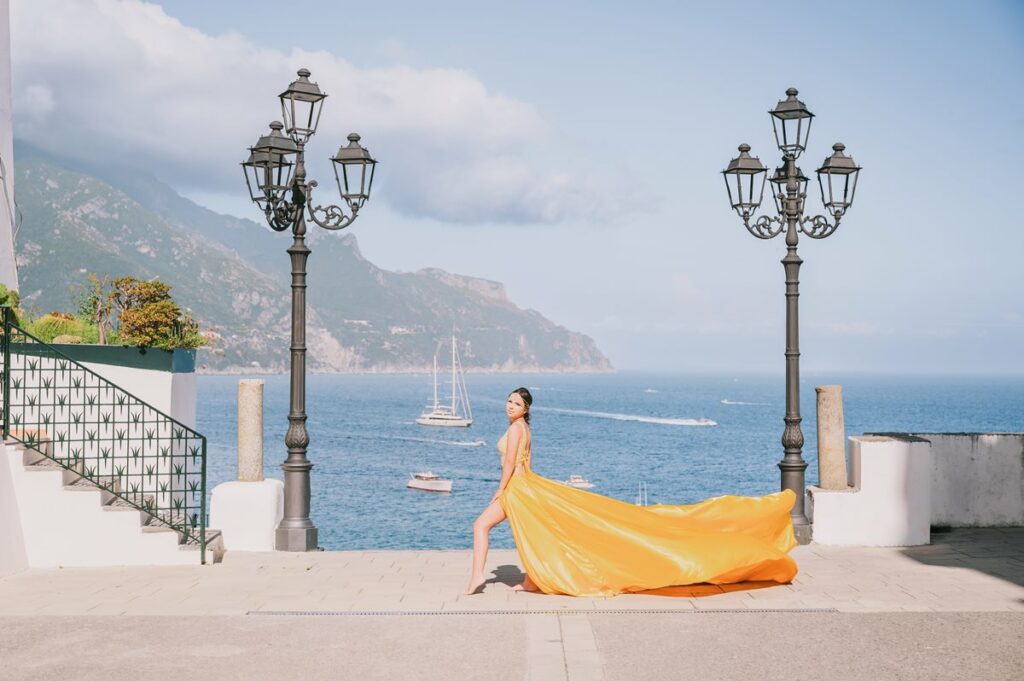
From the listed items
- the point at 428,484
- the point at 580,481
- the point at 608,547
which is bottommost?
the point at 428,484

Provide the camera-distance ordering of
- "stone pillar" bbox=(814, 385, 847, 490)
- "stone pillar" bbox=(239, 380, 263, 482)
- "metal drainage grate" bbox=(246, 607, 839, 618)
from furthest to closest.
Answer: "stone pillar" bbox=(814, 385, 847, 490)
"stone pillar" bbox=(239, 380, 263, 482)
"metal drainage grate" bbox=(246, 607, 839, 618)

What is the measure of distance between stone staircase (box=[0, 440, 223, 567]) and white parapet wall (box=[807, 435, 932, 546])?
7.77 meters

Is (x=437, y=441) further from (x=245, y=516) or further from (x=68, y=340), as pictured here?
(x=245, y=516)

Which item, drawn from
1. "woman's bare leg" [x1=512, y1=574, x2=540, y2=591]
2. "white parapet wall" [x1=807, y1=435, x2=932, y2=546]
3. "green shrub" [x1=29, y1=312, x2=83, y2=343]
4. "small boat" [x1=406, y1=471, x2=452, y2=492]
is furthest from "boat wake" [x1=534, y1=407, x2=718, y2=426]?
"woman's bare leg" [x1=512, y1=574, x2=540, y2=591]

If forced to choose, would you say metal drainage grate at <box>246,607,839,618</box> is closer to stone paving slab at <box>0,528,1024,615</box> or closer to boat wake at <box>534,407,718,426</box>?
stone paving slab at <box>0,528,1024,615</box>

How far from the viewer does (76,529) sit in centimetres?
1176

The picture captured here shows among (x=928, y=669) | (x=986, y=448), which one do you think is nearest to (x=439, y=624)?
(x=928, y=669)

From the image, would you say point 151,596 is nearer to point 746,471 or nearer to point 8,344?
point 8,344

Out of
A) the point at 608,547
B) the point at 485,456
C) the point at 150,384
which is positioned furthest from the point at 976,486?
the point at 485,456

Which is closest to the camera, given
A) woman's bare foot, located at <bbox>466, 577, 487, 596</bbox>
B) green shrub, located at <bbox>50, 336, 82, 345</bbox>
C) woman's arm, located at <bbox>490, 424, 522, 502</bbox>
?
woman's bare foot, located at <bbox>466, 577, 487, 596</bbox>

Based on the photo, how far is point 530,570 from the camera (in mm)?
10078

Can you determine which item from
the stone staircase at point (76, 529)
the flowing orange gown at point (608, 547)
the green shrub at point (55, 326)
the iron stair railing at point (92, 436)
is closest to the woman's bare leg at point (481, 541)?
the flowing orange gown at point (608, 547)

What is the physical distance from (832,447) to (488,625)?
6431mm

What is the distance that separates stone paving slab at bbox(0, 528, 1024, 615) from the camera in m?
9.46
